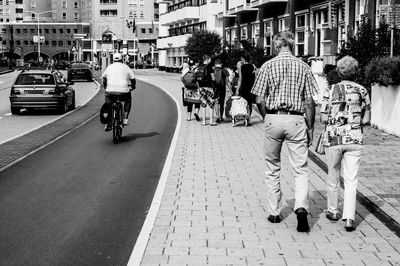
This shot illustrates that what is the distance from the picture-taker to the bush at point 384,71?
15.3 meters

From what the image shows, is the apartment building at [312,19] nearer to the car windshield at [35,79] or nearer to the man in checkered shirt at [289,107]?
the car windshield at [35,79]

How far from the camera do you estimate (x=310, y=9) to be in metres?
32.3

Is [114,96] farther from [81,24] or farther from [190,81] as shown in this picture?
[81,24]

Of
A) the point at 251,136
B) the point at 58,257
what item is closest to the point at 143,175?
A: the point at 58,257

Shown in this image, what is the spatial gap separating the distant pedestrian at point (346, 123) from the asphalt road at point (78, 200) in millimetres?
2208

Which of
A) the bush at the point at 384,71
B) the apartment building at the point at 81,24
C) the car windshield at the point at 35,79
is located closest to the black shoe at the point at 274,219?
the bush at the point at 384,71

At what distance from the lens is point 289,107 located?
23.2 feet

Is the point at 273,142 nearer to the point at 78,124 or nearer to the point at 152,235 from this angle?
the point at 152,235

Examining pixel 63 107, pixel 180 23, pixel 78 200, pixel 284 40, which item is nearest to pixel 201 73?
pixel 63 107

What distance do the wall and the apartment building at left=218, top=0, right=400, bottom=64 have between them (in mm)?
2270

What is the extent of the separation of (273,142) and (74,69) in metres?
49.6

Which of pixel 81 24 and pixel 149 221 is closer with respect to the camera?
pixel 149 221

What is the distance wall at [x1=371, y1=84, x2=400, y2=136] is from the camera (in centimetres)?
1547

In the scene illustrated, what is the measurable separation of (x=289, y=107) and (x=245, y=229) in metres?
1.32
